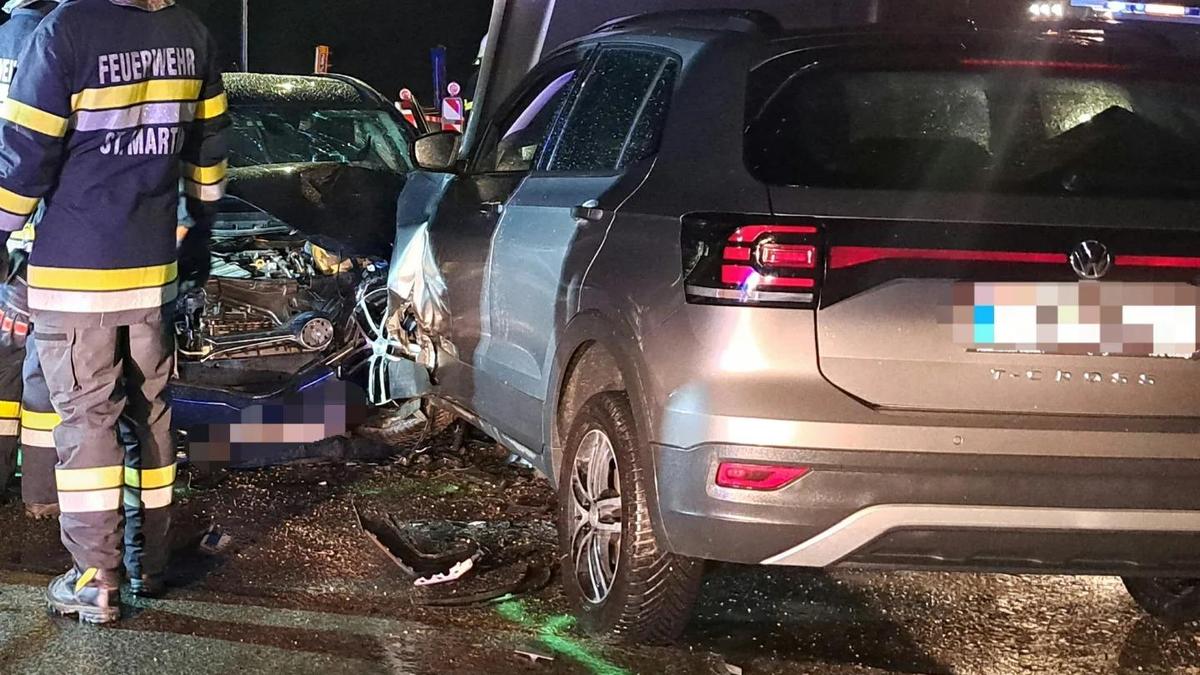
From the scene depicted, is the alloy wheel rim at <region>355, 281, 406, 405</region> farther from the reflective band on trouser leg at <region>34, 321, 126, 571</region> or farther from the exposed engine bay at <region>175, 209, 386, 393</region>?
the reflective band on trouser leg at <region>34, 321, 126, 571</region>

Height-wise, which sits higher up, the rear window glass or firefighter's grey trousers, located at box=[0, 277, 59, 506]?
the rear window glass

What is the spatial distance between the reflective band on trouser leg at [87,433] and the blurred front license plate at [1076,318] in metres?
2.34

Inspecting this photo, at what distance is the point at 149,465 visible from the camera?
416 cm

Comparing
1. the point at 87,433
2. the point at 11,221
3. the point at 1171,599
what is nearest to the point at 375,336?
the point at 87,433

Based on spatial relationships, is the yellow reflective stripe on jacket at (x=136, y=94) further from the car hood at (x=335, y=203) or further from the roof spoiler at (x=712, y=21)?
the car hood at (x=335, y=203)

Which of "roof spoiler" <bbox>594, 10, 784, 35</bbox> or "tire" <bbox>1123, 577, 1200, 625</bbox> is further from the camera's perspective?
"tire" <bbox>1123, 577, 1200, 625</bbox>

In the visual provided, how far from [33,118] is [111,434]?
36.2 inches

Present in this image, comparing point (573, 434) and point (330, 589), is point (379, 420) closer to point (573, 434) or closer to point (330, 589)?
point (330, 589)

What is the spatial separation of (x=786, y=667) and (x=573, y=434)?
0.87m

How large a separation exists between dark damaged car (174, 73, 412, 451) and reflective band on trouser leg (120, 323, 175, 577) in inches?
51.6

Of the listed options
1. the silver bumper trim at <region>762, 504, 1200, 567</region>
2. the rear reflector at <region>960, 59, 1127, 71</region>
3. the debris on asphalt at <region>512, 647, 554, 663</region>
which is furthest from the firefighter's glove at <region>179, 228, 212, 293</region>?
the rear reflector at <region>960, 59, 1127, 71</region>

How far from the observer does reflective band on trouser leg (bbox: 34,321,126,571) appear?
388 centimetres

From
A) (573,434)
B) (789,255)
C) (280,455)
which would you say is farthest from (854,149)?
(280,455)

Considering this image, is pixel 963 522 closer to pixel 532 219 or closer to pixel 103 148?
pixel 532 219
